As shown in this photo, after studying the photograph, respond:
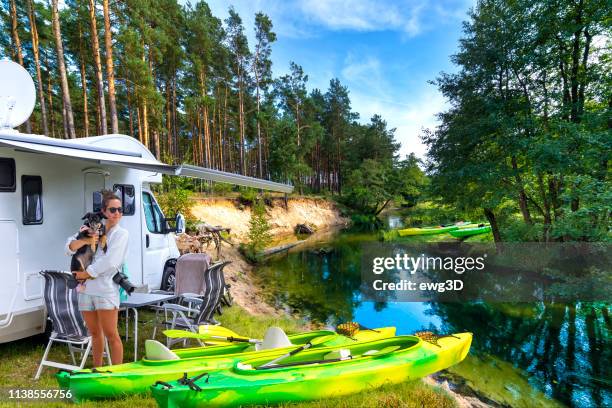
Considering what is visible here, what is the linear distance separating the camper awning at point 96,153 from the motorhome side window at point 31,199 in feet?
1.62

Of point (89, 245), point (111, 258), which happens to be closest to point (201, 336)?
point (111, 258)

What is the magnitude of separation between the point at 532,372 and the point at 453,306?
14.5ft

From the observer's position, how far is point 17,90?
511 centimetres

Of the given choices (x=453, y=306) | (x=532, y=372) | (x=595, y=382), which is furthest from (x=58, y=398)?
(x=453, y=306)

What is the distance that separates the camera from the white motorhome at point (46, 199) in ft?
13.8

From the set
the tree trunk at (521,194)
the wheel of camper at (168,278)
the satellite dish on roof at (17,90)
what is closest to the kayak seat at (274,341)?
the wheel of camper at (168,278)

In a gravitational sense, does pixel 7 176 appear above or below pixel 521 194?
above

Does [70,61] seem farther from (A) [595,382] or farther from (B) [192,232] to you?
(A) [595,382]

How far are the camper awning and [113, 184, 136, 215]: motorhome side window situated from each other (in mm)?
545

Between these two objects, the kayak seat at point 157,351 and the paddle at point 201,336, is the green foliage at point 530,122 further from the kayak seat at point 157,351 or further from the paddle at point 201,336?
the kayak seat at point 157,351

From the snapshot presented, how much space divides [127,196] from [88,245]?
2533 millimetres

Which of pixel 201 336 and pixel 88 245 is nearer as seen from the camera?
pixel 88 245

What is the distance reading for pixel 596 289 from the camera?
9.06m

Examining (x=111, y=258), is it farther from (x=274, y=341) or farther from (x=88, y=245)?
(x=274, y=341)
